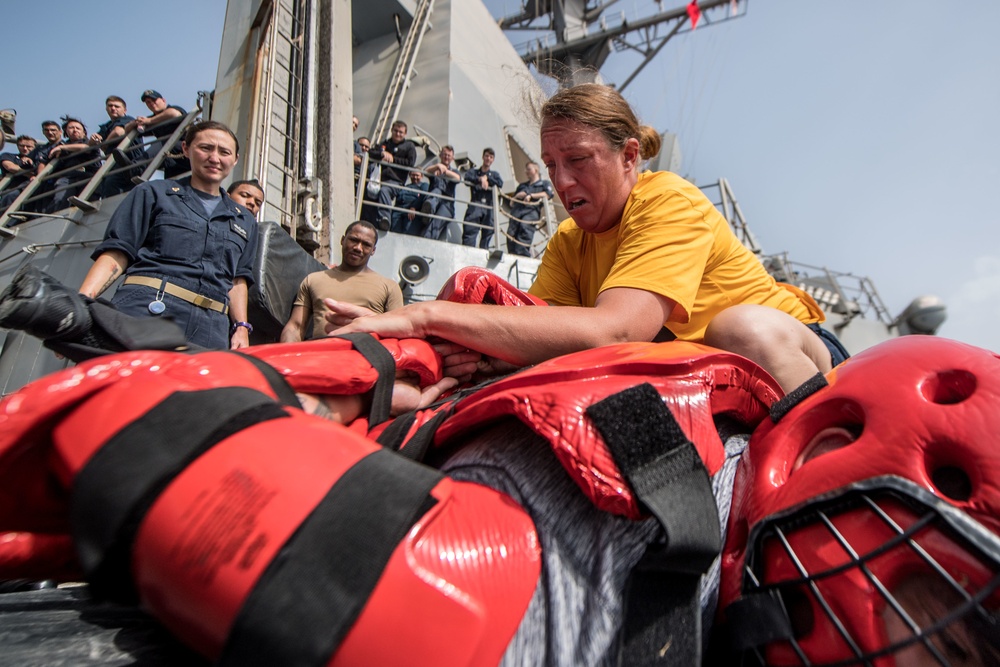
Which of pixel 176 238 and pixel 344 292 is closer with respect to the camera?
pixel 176 238

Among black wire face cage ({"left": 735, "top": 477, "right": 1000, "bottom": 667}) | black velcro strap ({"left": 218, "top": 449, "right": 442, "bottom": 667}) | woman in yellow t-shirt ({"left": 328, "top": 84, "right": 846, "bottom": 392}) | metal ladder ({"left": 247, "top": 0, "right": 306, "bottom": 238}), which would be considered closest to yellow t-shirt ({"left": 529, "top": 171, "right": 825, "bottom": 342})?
woman in yellow t-shirt ({"left": 328, "top": 84, "right": 846, "bottom": 392})

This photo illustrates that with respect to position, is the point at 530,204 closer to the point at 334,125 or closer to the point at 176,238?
the point at 334,125

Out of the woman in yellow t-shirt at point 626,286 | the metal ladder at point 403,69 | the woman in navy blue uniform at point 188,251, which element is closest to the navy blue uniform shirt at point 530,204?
the metal ladder at point 403,69

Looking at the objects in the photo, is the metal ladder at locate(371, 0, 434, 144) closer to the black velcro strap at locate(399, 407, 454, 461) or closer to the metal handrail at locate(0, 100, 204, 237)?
the metal handrail at locate(0, 100, 204, 237)

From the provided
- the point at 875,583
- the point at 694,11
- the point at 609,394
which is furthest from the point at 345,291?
the point at 694,11

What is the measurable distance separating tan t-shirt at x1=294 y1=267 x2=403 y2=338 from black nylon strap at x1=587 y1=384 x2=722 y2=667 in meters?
2.77

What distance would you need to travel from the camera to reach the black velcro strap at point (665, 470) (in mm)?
577

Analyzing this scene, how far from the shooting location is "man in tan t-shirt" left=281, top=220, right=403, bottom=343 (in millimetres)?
3340

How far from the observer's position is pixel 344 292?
134 inches

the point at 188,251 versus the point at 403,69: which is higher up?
the point at 403,69

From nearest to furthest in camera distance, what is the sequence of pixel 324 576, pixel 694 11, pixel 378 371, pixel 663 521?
pixel 324 576 < pixel 663 521 < pixel 378 371 < pixel 694 11

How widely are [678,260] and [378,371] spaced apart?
0.73 m

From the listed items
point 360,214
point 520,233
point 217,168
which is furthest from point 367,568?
point 520,233

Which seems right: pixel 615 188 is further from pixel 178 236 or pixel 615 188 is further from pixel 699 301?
pixel 178 236
